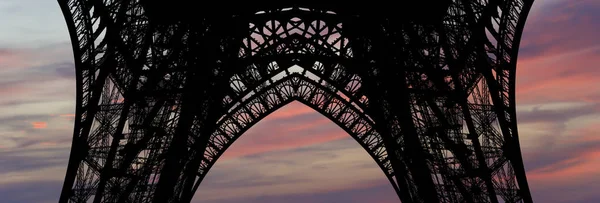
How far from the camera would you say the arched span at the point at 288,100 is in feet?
164

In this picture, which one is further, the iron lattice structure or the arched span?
the arched span

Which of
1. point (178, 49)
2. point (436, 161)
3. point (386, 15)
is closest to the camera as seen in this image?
point (436, 161)

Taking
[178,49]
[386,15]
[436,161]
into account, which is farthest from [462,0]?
[178,49]

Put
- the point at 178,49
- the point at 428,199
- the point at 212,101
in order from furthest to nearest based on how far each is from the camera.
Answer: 1. the point at 212,101
2. the point at 178,49
3. the point at 428,199

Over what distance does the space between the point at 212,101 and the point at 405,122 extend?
1913 cm

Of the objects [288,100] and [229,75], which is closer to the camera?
[229,75]

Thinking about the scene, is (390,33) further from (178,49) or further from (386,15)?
(178,49)

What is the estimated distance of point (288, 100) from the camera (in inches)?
2020

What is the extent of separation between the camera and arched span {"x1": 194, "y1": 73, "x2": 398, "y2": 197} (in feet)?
164

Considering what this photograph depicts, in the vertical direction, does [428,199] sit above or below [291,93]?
below

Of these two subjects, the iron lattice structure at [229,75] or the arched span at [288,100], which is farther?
the arched span at [288,100]

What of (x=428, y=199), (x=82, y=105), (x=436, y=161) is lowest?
(x=428, y=199)

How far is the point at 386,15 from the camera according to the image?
115 ft

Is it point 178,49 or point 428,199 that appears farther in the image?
point 178,49
